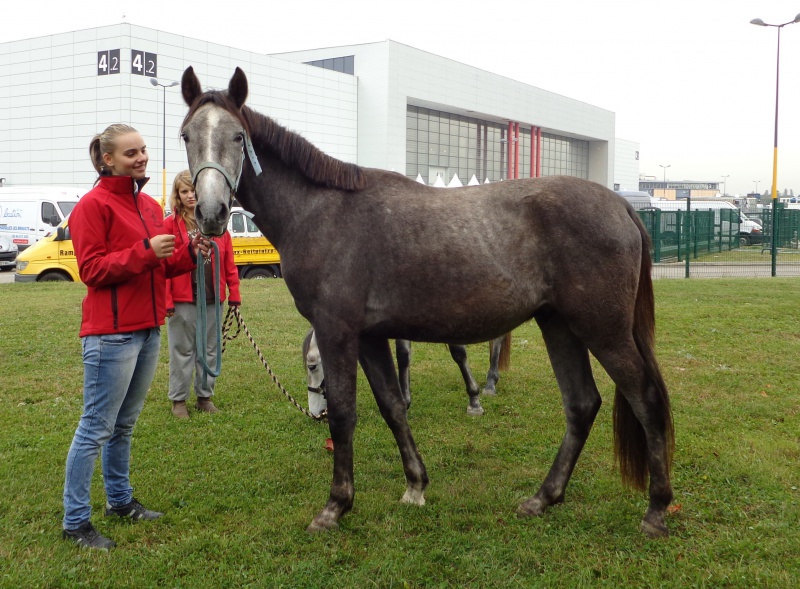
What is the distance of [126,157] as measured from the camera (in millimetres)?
3506

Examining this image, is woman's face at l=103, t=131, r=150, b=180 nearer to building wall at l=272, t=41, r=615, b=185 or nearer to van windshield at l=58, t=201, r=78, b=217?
van windshield at l=58, t=201, r=78, b=217

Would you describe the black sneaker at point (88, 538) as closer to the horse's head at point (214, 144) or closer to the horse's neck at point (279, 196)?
the horse's head at point (214, 144)

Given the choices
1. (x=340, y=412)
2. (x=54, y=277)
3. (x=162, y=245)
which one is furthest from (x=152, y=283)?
(x=54, y=277)

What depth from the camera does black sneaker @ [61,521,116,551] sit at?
140 inches

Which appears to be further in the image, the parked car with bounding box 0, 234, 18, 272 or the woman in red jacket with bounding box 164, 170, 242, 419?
the parked car with bounding box 0, 234, 18, 272

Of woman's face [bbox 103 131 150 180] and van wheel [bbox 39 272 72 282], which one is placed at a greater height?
woman's face [bbox 103 131 150 180]

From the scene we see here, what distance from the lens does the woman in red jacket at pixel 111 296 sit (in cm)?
335

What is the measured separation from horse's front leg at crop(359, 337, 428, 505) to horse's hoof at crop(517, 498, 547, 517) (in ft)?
2.01

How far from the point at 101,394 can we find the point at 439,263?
1921mm

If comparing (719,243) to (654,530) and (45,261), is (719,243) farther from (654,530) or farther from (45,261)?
(654,530)

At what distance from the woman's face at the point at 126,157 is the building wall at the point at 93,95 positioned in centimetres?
3451

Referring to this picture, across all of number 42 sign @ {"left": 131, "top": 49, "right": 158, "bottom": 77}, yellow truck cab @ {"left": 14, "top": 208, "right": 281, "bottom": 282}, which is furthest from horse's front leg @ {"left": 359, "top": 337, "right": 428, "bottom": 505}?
number 42 sign @ {"left": 131, "top": 49, "right": 158, "bottom": 77}

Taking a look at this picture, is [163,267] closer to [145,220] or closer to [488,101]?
[145,220]

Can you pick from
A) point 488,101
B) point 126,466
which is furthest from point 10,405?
point 488,101
